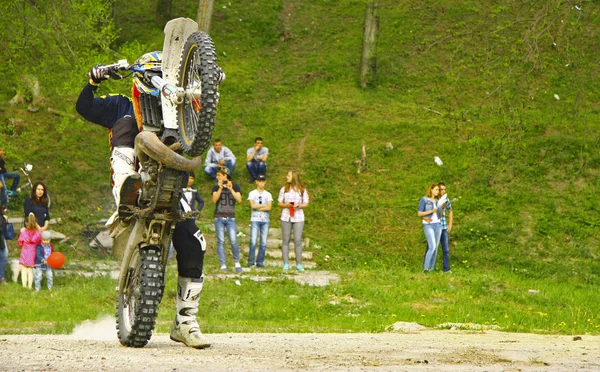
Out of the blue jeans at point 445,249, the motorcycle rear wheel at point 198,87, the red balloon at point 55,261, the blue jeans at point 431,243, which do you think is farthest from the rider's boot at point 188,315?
the blue jeans at point 445,249

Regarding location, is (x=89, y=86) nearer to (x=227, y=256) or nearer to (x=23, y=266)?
(x=23, y=266)

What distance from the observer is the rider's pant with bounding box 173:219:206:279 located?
8531 millimetres

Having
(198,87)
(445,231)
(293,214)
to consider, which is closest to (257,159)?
(293,214)

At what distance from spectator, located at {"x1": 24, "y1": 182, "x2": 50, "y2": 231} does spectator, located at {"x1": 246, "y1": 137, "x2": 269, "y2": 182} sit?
22.0 ft

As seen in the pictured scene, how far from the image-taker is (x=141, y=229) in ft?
27.3

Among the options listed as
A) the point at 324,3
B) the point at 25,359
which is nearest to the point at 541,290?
the point at 25,359

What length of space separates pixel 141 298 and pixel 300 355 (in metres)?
1.43

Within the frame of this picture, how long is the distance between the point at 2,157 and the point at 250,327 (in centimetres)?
979

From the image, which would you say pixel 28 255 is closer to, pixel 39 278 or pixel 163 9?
pixel 39 278

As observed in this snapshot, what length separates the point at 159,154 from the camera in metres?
7.79

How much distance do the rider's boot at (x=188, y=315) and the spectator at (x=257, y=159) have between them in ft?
48.7

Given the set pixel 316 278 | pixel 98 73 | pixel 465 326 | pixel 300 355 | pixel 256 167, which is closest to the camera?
pixel 300 355

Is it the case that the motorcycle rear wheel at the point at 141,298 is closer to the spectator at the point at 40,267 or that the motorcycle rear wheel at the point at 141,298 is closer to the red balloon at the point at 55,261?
the spectator at the point at 40,267

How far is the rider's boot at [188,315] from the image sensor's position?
27.8 feet
